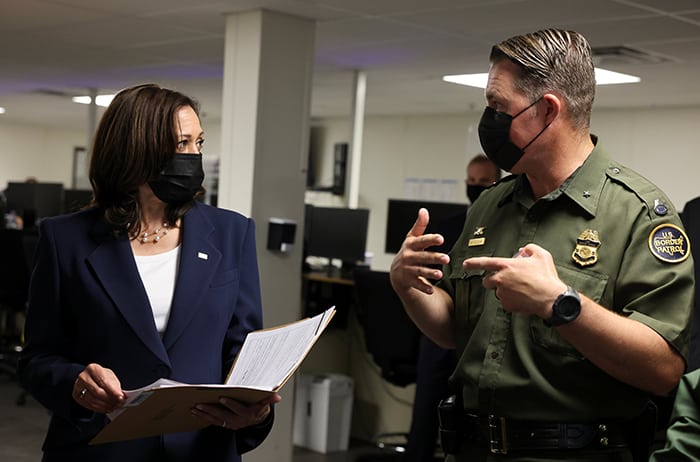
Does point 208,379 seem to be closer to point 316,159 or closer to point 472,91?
point 472,91

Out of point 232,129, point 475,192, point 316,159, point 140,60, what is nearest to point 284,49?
point 232,129

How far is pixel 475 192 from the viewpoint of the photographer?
185 inches

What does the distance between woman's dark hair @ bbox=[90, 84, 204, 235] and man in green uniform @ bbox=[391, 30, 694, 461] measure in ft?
1.91

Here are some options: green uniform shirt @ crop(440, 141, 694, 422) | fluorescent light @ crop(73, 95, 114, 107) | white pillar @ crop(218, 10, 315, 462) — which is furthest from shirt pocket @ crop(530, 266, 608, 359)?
fluorescent light @ crop(73, 95, 114, 107)

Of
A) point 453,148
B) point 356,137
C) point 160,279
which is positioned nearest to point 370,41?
point 356,137

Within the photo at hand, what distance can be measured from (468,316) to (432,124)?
30.7ft

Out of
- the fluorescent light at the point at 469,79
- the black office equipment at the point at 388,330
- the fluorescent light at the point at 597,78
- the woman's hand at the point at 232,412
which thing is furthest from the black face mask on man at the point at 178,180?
the fluorescent light at the point at 469,79

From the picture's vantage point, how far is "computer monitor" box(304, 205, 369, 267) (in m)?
6.83

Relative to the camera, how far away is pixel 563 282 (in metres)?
1.63

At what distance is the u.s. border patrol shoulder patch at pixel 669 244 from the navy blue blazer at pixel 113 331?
0.89 meters

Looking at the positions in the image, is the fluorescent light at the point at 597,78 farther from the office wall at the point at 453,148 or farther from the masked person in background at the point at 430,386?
the masked person in background at the point at 430,386

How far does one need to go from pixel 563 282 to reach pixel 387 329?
362 centimetres

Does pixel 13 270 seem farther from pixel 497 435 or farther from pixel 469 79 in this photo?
pixel 497 435

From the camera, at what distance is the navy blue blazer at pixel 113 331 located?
71.9 inches
